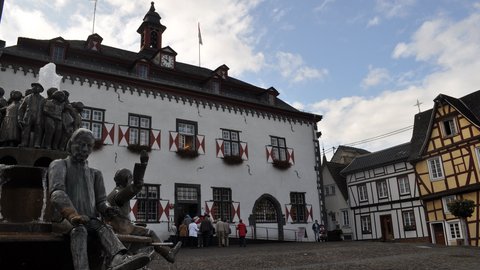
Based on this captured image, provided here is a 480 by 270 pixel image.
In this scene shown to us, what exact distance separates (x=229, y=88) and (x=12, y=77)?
12.7 meters

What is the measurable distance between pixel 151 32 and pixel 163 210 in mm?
15461

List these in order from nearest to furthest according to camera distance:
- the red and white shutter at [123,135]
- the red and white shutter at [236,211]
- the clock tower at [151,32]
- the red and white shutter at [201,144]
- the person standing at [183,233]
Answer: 1. the person standing at [183,233]
2. the red and white shutter at [123,135]
3. the red and white shutter at [201,144]
4. the red and white shutter at [236,211]
5. the clock tower at [151,32]

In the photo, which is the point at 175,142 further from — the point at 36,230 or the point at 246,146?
the point at 36,230

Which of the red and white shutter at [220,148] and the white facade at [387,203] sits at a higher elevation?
the red and white shutter at [220,148]

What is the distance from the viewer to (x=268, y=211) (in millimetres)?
24875

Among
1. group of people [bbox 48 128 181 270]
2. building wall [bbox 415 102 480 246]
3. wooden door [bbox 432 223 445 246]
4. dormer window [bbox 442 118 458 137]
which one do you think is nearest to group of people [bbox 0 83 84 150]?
group of people [bbox 48 128 181 270]

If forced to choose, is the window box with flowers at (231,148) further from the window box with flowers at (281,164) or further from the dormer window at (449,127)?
the dormer window at (449,127)

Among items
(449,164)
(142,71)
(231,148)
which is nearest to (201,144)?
(231,148)

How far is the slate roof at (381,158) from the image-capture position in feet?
104

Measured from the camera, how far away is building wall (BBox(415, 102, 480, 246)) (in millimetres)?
24578

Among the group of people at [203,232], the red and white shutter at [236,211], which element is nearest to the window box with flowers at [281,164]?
the red and white shutter at [236,211]

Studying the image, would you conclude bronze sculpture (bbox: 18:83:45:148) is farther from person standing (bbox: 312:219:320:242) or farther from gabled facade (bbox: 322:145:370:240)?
gabled facade (bbox: 322:145:370:240)

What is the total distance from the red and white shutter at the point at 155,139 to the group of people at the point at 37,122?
15.7m

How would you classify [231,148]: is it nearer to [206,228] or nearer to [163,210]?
[163,210]
